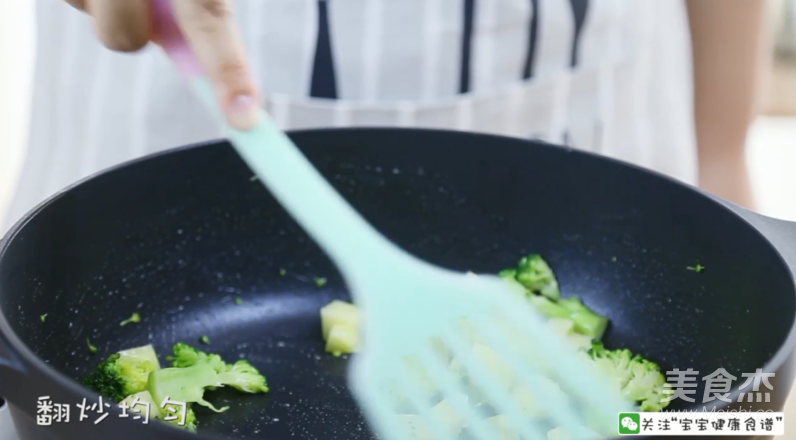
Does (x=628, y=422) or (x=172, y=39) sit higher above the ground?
(x=172, y=39)

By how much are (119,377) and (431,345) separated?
0.33m

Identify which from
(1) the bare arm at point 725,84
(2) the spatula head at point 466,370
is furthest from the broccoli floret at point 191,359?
(1) the bare arm at point 725,84

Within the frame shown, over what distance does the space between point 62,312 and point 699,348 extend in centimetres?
71

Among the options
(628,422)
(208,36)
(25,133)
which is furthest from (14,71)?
(628,422)

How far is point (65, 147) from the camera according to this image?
1215 mm

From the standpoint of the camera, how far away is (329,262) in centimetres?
110

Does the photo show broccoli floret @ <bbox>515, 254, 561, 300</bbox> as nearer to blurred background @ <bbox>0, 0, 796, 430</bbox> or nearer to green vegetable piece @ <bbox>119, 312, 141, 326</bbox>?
green vegetable piece @ <bbox>119, 312, 141, 326</bbox>

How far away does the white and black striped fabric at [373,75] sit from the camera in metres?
1.08

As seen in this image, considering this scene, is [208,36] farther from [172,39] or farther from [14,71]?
[14,71]

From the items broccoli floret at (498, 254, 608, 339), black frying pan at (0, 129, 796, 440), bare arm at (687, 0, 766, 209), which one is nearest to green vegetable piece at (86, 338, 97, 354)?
black frying pan at (0, 129, 796, 440)

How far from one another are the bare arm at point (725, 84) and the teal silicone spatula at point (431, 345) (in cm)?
78

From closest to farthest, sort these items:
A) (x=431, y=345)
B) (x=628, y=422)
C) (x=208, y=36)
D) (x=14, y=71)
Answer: (x=208, y=36) < (x=628, y=422) < (x=431, y=345) < (x=14, y=71)

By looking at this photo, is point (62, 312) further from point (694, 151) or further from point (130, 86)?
point (694, 151)

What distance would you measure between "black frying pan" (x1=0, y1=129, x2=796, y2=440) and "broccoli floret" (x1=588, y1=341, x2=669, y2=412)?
0.04 m
